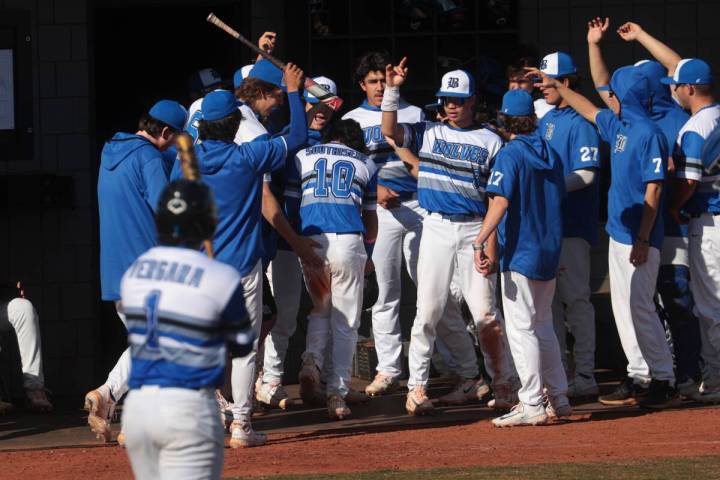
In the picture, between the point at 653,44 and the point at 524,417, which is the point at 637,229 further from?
the point at 653,44

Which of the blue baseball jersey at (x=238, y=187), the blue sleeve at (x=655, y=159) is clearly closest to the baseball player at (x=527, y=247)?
the blue sleeve at (x=655, y=159)

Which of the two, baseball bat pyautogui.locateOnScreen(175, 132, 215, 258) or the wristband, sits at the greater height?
the wristband

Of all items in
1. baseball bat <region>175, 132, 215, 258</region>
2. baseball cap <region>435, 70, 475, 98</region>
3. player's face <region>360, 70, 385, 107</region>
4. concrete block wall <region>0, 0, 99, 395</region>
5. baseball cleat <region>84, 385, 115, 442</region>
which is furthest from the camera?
concrete block wall <region>0, 0, 99, 395</region>

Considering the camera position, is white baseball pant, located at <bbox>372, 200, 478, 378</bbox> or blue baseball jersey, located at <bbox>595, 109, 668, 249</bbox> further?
white baseball pant, located at <bbox>372, 200, 478, 378</bbox>

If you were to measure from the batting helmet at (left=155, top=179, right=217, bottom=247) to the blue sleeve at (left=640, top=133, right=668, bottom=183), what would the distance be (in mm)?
4499

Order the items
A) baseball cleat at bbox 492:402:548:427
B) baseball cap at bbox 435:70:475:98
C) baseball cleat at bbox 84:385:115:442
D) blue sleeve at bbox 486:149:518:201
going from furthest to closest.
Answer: baseball cap at bbox 435:70:475:98
baseball cleat at bbox 492:402:548:427
blue sleeve at bbox 486:149:518:201
baseball cleat at bbox 84:385:115:442

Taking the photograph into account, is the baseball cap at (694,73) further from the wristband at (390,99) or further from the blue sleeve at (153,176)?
the blue sleeve at (153,176)

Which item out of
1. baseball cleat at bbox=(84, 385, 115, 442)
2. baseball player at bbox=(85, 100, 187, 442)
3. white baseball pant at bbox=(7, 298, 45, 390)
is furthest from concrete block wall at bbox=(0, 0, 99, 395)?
baseball cleat at bbox=(84, 385, 115, 442)

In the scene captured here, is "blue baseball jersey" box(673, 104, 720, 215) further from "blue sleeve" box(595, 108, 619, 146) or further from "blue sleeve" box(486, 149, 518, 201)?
"blue sleeve" box(486, 149, 518, 201)

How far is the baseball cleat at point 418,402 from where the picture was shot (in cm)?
901

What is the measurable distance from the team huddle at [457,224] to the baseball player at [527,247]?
0.01m

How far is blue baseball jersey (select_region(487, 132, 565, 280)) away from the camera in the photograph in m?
8.32

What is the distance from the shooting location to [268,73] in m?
8.79

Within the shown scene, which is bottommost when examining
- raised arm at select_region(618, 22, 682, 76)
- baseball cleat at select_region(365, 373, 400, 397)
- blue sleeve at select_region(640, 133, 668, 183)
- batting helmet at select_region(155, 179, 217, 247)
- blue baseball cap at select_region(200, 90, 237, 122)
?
baseball cleat at select_region(365, 373, 400, 397)
